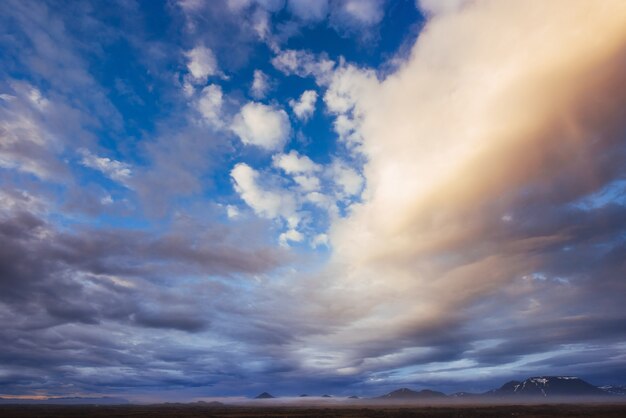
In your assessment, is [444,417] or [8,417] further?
[8,417]

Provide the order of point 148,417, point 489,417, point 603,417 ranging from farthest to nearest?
1. point 148,417
2. point 489,417
3. point 603,417

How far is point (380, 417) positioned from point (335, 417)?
16.4 m

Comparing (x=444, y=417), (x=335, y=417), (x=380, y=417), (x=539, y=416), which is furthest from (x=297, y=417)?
(x=539, y=416)

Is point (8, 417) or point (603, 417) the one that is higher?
point (8, 417)

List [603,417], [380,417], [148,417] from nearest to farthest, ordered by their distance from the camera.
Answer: [603,417], [380,417], [148,417]

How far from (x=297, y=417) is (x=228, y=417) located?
103ft

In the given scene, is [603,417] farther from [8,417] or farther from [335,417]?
[8,417]

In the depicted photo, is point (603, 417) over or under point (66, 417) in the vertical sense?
under

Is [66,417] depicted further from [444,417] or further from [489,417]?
[489,417]

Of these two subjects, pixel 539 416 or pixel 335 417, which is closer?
pixel 539 416

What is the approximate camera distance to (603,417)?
111312mm

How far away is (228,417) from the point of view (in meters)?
150

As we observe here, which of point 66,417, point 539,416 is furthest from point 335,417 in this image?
point 66,417

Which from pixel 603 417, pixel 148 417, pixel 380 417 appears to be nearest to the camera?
pixel 603 417
